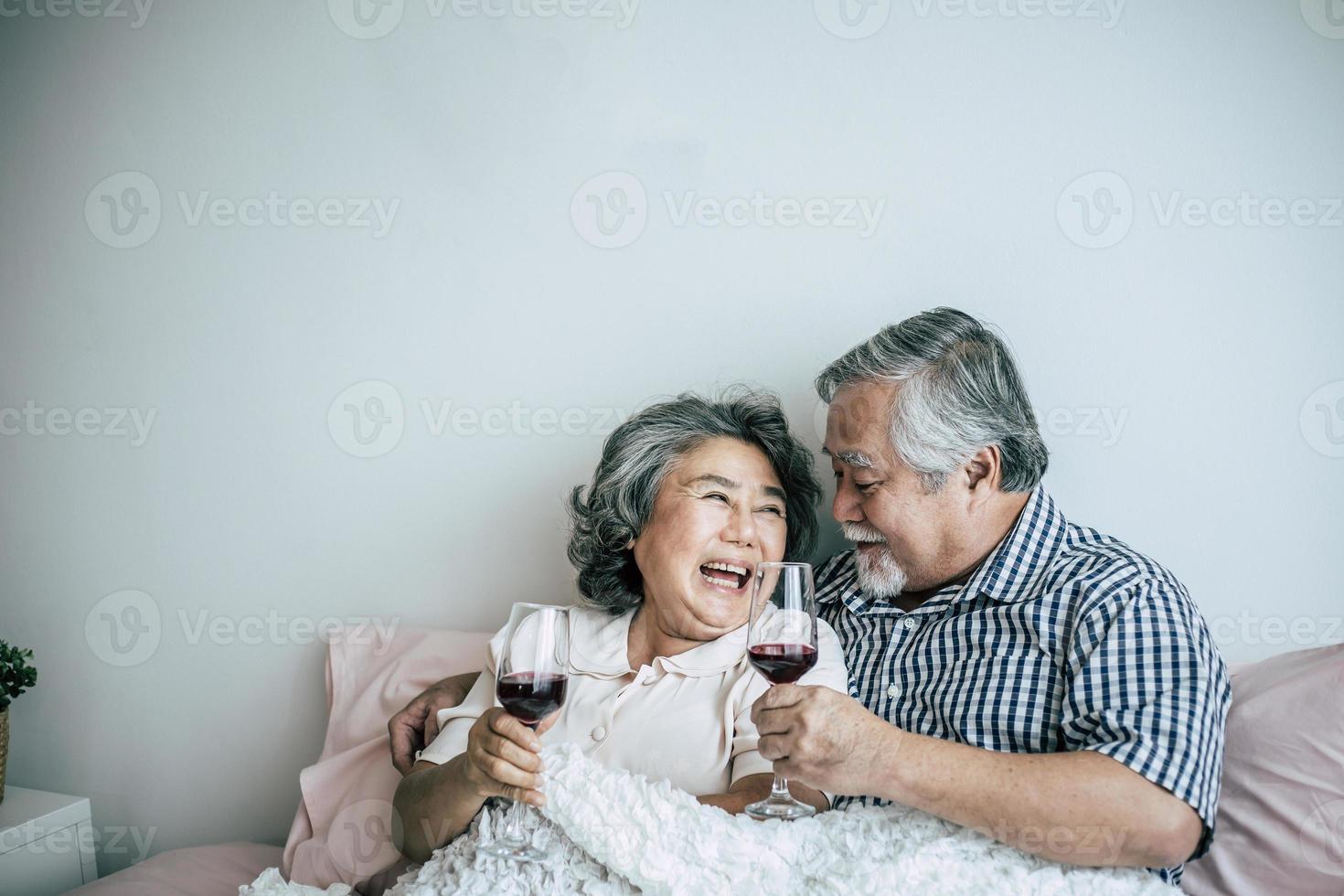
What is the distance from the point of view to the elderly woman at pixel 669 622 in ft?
5.39

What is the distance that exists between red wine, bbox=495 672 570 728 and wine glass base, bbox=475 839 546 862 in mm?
260

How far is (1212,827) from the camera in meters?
1.39

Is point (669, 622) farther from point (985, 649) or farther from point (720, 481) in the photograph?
point (985, 649)

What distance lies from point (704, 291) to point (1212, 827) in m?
1.45

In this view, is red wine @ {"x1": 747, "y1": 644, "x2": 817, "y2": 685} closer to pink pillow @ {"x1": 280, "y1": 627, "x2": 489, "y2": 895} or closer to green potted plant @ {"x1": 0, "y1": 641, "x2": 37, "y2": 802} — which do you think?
pink pillow @ {"x1": 280, "y1": 627, "x2": 489, "y2": 895}

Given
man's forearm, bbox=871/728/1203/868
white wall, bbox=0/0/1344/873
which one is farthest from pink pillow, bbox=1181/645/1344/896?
white wall, bbox=0/0/1344/873

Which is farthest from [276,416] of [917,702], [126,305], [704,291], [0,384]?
[917,702]
